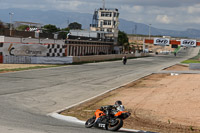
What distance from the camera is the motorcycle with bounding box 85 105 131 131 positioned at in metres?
9.60

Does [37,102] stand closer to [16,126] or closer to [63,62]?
[16,126]

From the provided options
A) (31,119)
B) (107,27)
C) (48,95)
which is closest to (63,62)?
(48,95)

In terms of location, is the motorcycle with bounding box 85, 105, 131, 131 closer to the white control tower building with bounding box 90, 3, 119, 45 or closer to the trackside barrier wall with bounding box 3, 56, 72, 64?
the trackside barrier wall with bounding box 3, 56, 72, 64

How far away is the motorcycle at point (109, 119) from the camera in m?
9.60

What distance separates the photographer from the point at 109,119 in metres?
9.83

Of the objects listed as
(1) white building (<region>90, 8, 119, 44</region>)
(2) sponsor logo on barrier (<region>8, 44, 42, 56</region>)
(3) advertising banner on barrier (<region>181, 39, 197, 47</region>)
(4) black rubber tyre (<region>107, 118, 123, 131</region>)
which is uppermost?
(1) white building (<region>90, 8, 119, 44</region>)

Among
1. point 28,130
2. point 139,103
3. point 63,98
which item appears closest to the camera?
point 28,130

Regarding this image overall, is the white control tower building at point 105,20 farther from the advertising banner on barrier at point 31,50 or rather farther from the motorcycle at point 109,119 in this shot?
the motorcycle at point 109,119

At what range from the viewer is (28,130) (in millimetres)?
9039

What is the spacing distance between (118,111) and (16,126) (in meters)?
2.82

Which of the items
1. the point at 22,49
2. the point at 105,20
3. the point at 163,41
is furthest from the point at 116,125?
the point at 105,20

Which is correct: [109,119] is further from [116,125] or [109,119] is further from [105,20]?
[105,20]

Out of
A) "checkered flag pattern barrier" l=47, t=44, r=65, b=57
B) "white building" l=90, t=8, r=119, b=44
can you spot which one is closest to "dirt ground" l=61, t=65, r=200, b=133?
"checkered flag pattern barrier" l=47, t=44, r=65, b=57

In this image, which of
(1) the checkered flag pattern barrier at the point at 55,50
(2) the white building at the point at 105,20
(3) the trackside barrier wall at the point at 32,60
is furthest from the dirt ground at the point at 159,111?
(2) the white building at the point at 105,20
